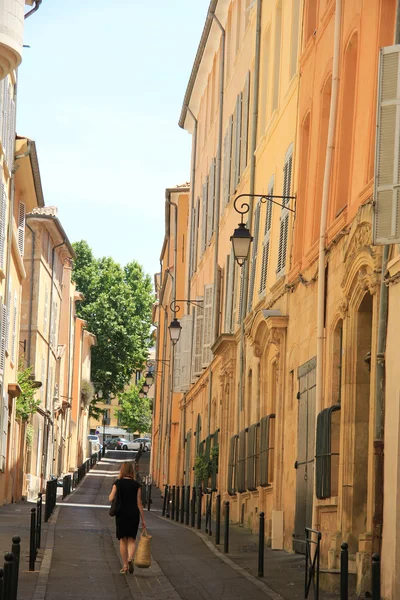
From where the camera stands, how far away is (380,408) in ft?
44.2

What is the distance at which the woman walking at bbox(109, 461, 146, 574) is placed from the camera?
15484 mm

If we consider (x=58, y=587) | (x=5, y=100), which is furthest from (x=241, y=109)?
(x=58, y=587)

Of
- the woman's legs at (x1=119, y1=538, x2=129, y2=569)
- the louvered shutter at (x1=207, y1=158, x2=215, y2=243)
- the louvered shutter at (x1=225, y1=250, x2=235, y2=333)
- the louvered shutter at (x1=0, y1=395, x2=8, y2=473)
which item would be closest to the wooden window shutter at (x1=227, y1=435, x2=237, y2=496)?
the louvered shutter at (x1=225, y1=250, x2=235, y2=333)

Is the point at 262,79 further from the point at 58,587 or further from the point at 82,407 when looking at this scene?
the point at 82,407

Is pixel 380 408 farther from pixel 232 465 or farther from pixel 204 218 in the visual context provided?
pixel 204 218

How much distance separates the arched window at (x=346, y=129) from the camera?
16953 mm

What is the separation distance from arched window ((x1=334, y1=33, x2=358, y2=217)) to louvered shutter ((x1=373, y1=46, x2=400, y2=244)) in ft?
15.9

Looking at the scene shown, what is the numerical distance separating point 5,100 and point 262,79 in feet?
20.3

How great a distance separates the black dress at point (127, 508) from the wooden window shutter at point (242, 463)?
8.99 meters

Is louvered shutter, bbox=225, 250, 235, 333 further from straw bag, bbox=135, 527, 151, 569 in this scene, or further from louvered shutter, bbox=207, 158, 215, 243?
straw bag, bbox=135, 527, 151, 569

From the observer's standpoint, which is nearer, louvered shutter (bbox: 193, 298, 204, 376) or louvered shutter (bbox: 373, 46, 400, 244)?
louvered shutter (bbox: 373, 46, 400, 244)

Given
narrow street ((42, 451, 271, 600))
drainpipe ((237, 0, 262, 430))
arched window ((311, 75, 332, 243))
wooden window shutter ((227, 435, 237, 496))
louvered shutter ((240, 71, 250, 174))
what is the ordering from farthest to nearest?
louvered shutter ((240, 71, 250, 174))
wooden window shutter ((227, 435, 237, 496))
drainpipe ((237, 0, 262, 430))
arched window ((311, 75, 332, 243))
narrow street ((42, 451, 271, 600))

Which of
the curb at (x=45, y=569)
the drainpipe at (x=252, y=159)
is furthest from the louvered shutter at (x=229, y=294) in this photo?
the curb at (x=45, y=569)

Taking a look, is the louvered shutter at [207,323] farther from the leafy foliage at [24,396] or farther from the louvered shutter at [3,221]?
the louvered shutter at [3,221]
